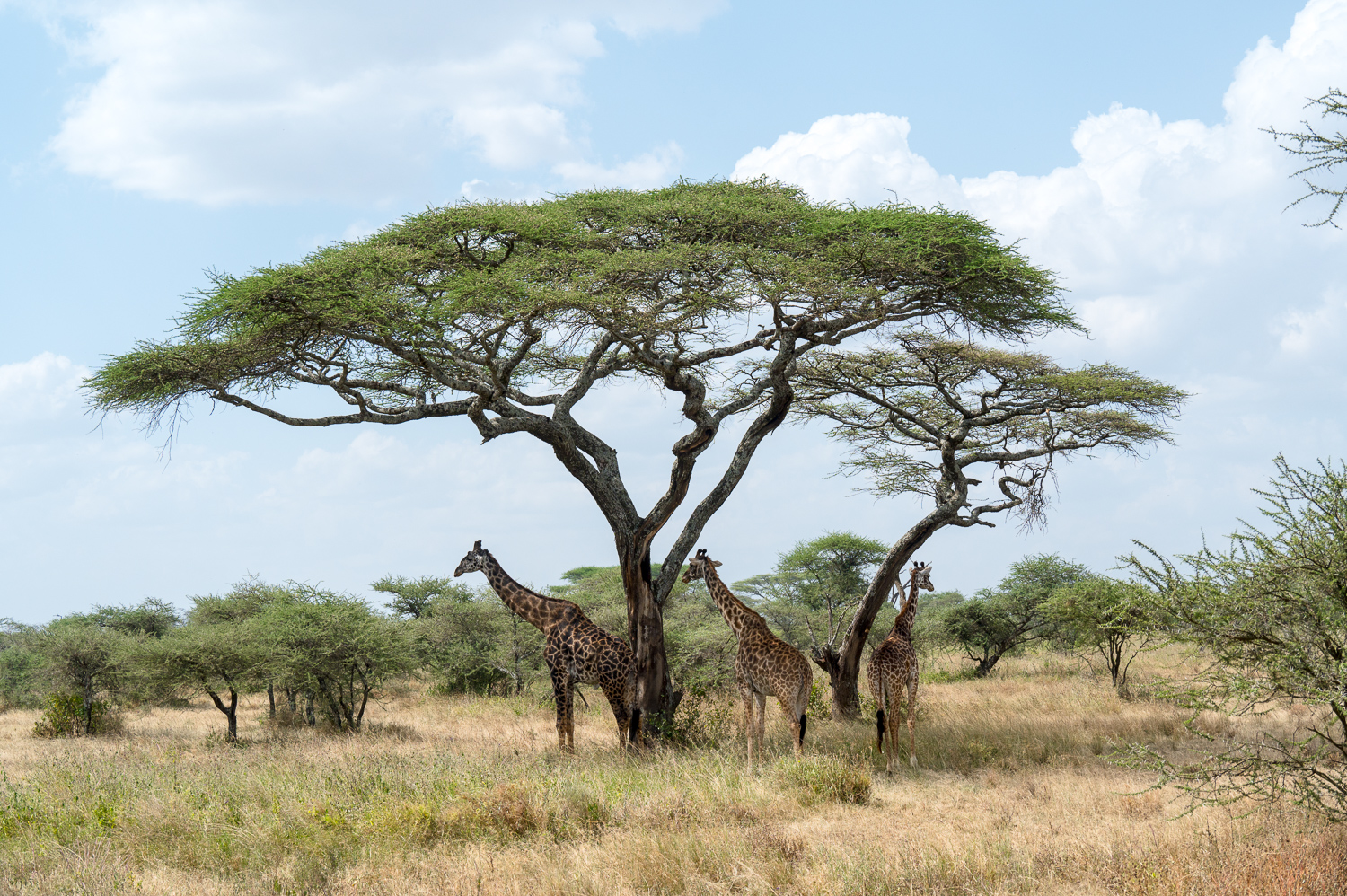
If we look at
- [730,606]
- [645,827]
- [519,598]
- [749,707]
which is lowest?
[645,827]

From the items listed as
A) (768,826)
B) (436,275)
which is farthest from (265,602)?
(768,826)

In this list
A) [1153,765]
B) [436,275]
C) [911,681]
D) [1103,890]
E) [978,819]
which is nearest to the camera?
[1103,890]

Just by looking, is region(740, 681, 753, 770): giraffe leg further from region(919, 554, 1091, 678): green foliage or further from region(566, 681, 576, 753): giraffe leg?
region(919, 554, 1091, 678): green foliage

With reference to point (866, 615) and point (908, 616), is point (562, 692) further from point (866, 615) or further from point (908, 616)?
point (866, 615)

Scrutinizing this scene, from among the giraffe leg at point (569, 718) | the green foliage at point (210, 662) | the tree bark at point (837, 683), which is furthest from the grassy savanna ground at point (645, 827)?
the green foliage at point (210, 662)

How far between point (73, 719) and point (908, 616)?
15.2 metres

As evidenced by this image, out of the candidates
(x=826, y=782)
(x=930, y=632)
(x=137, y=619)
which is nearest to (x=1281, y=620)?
(x=826, y=782)

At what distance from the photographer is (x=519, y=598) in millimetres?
12641

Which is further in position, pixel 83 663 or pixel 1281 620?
pixel 83 663

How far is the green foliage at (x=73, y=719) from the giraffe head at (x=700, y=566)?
12.7 metres

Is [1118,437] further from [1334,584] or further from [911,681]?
[1334,584]

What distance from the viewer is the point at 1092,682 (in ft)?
65.8

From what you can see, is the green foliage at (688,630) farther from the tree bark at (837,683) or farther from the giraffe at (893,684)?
the giraffe at (893,684)

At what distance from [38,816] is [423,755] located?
385 cm
